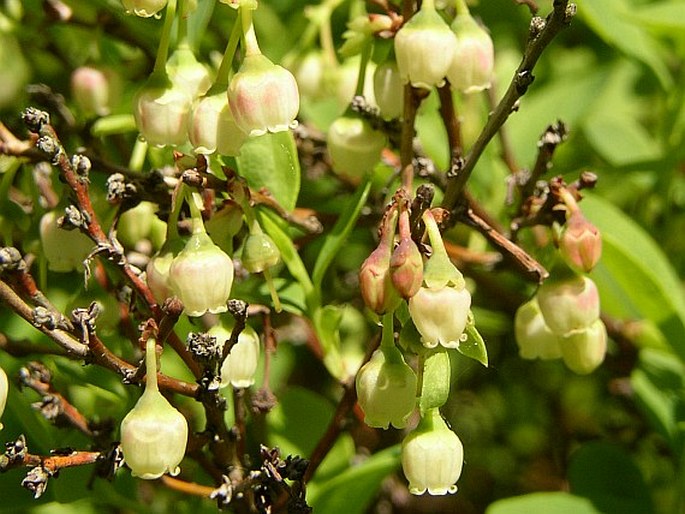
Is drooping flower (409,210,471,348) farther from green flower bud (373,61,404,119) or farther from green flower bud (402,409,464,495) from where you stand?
green flower bud (373,61,404,119)

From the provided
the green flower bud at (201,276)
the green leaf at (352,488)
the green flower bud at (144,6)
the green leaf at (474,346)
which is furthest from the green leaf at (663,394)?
the green flower bud at (144,6)

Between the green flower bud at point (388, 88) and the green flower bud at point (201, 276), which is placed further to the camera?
the green flower bud at point (388, 88)

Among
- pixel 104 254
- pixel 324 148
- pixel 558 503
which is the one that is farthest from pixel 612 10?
pixel 104 254

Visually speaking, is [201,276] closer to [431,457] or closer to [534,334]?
[431,457]

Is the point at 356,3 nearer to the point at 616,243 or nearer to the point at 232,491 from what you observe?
the point at 616,243

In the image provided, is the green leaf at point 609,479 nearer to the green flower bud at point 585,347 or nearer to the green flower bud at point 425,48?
the green flower bud at point 585,347

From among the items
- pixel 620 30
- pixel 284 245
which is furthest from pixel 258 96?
pixel 620 30
